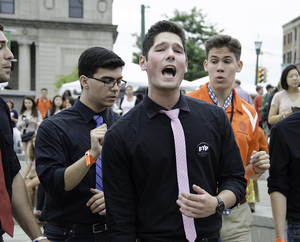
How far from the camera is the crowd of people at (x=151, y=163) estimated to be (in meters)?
2.30

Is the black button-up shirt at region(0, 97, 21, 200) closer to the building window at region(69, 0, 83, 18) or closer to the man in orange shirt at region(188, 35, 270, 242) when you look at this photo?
the man in orange shirt at region(188, 35, 270, 242)

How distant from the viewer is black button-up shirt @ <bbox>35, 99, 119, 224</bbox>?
9.73 feet

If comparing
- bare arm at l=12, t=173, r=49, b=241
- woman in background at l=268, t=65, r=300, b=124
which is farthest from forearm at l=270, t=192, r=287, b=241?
woman in background at l=268, t=65, r=300, b=124

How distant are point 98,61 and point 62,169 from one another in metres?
1.03

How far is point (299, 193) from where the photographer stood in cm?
300

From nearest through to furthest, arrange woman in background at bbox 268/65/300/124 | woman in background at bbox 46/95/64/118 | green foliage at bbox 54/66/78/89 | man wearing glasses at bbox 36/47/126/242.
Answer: man wearing glasses at bbox 36/47/126/242 → woman in background at bbox 268/65/300/124 → woman in background at bbox 46/95/64/118 → green foliage at bbox 54/66/78/89

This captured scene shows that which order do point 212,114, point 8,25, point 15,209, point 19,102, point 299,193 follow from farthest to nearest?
point 8,25 < point 19,102 < point 299,193 < point 15,209 < point 212,114

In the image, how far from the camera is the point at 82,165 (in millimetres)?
2783

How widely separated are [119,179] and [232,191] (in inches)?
27.7

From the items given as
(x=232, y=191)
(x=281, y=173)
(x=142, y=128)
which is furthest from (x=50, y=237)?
(x=281, y=173)

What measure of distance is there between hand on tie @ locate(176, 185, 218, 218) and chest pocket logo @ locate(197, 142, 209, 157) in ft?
0.90

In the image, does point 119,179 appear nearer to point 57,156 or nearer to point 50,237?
point 57,156

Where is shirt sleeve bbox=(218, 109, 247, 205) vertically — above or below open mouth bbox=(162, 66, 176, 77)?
below

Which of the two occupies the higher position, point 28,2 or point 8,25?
point 28,2
